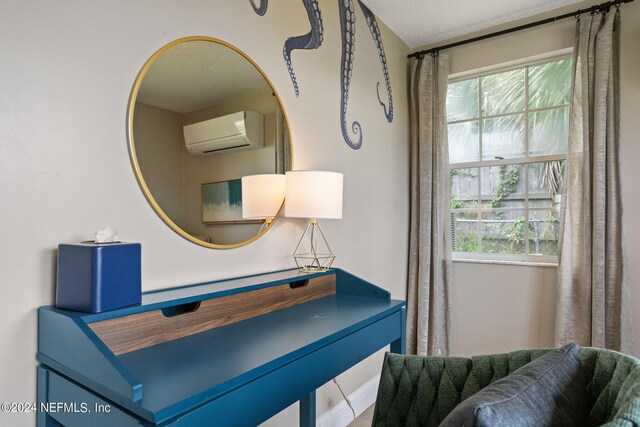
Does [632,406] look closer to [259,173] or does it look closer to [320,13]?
[259,173]

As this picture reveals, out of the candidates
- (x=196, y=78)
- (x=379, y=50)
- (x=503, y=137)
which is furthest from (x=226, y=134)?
(x=503, y=137)

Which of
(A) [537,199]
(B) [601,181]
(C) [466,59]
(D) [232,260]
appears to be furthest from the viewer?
(C) [466,59]

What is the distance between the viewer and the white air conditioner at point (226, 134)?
4.75ft

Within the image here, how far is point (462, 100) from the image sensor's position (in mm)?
2996

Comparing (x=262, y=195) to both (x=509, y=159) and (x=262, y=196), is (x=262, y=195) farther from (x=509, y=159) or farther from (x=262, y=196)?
(x=509, y=159)

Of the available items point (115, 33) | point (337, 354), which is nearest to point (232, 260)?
point (337, 354)

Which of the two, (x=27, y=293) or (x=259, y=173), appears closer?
(x=27, y=293)

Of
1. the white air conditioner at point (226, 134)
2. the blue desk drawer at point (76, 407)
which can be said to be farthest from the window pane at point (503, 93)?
the blue desk drawer at point (76, 407)

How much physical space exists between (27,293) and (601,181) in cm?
274

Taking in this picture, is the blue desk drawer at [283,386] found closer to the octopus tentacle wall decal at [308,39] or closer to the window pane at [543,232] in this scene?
the octopus tentacle wall decal at [308,39]

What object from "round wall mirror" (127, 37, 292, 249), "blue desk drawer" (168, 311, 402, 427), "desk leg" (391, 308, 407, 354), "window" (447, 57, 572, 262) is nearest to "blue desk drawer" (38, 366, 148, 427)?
"blue desk drawer" (168, 311, 402, 427)

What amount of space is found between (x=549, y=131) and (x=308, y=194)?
1.96 meters

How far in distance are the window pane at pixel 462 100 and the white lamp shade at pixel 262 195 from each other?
6.07 ft

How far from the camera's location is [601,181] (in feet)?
7.51
